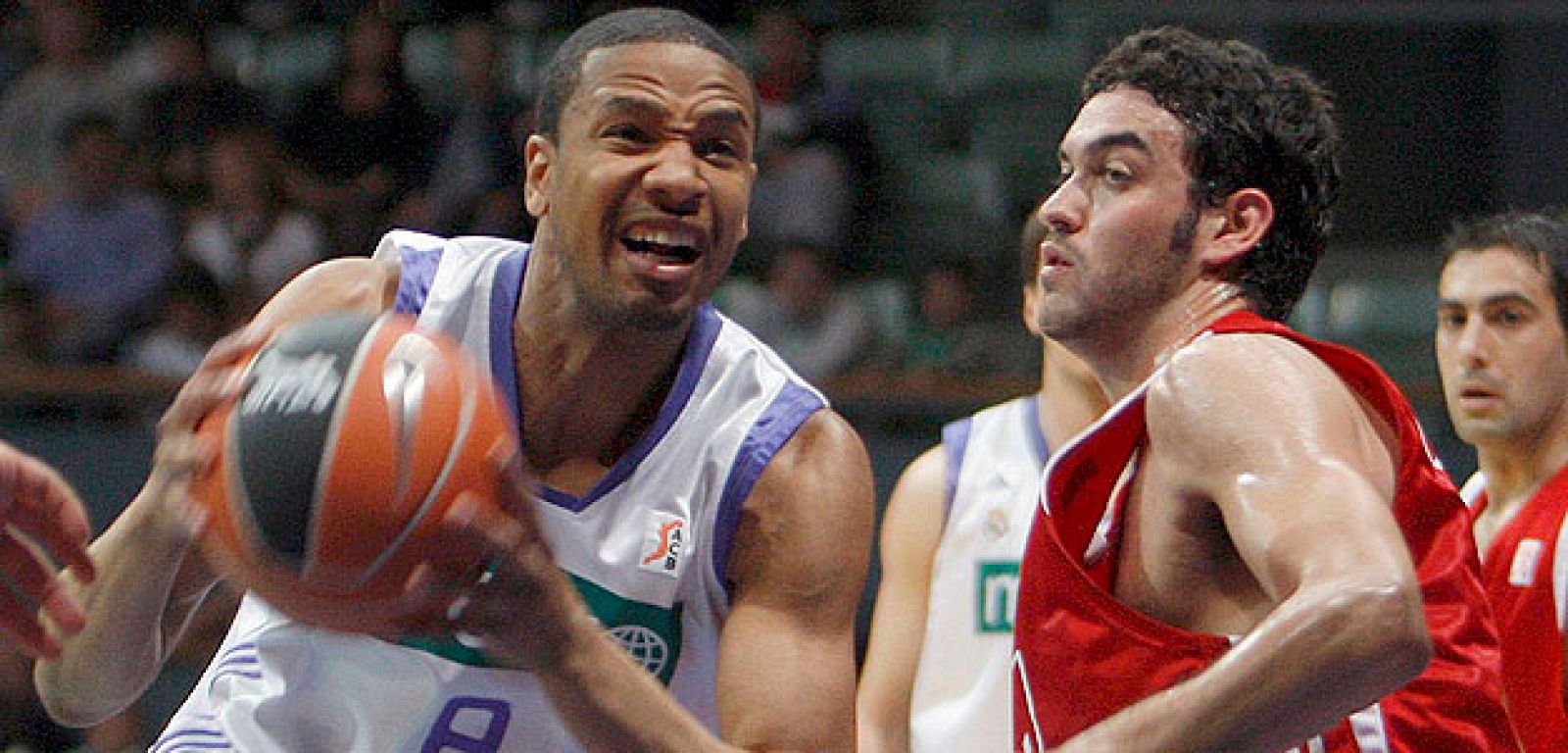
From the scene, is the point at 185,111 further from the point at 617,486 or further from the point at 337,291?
the point at 617,486

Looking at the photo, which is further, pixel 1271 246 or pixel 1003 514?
pixel 1003 514

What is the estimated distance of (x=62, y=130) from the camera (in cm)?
841

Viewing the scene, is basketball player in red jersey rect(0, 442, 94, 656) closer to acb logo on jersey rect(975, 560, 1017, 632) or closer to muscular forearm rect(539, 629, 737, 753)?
muscular forearm rect(539, 629, 737, 753)

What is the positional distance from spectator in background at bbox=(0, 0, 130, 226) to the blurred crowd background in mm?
13

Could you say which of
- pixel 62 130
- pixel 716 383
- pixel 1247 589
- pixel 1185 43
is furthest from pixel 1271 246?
pixel 62 130

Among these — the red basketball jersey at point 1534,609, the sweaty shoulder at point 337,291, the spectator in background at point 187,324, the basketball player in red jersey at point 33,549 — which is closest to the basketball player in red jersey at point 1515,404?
the red basketball jersey at point 1534,609

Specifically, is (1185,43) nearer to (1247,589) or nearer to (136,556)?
(1247,589)

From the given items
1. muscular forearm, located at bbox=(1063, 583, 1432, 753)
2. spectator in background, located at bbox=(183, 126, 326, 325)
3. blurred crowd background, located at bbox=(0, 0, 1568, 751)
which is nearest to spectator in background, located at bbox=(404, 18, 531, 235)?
blurred crowd background, located at bbox=(0, 0, 1568, 751)

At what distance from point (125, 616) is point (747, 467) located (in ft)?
3.28

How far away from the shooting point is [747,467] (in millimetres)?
3303

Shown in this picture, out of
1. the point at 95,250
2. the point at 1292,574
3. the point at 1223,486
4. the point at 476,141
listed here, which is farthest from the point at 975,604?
the point at 95,250

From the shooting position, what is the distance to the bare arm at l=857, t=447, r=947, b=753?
491 centimetres

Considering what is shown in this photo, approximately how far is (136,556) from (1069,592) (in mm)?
1429

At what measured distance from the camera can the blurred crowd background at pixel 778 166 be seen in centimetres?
743
